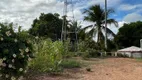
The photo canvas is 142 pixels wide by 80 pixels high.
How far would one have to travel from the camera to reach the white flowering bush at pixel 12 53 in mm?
4660

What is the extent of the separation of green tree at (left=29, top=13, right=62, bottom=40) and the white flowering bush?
34.8m

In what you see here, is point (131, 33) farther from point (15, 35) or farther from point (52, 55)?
point (15, 35)

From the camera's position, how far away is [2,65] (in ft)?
15.4

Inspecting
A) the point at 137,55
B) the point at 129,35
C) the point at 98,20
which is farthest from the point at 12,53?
the point at 129,35

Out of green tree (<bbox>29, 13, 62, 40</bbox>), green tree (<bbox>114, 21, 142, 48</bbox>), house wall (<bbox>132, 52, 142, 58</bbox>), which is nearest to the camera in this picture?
house wall (<bbox>132, 52, 142, 58</bbox>)

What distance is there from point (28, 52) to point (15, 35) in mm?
408

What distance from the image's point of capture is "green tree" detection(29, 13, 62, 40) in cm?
4066

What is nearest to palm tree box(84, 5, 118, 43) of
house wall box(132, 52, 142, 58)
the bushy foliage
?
house wall box(132, 52, 142, 58)

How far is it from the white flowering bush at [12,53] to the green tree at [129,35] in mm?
38389

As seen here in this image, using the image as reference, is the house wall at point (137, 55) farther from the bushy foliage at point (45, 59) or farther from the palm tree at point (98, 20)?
the bushy foliage at point (45, 59)

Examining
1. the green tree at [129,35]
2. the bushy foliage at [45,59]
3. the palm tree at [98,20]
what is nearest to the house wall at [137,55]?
the palm tree at [98,20]

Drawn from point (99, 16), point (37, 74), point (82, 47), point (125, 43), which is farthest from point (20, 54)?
point (125, 43)

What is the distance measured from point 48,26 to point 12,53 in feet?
122

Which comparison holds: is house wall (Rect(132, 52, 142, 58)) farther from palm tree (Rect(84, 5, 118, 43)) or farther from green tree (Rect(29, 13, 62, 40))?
green tree (Rect(29, 13, 62, 40))
